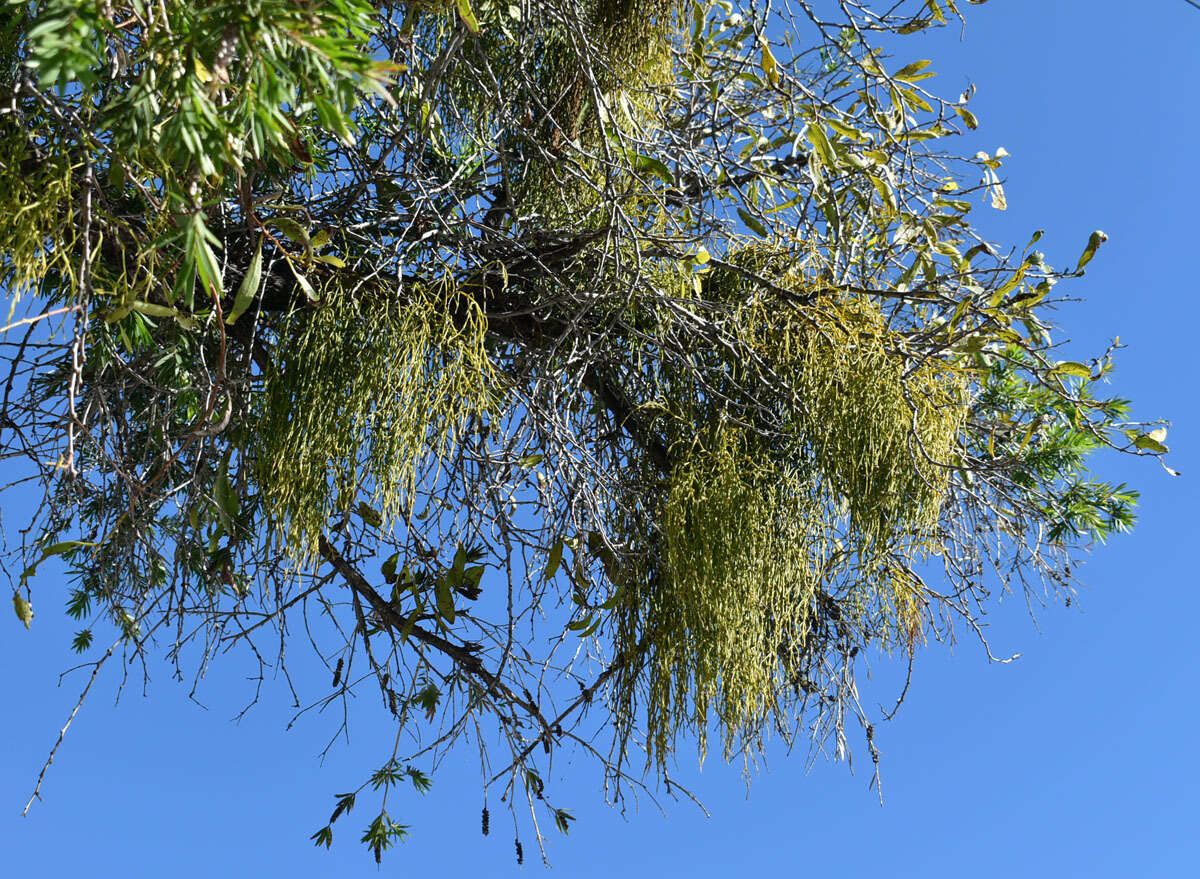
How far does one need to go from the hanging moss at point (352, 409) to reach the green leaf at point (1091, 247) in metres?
0.85

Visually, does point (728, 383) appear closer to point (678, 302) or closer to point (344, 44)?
point (678, 302)

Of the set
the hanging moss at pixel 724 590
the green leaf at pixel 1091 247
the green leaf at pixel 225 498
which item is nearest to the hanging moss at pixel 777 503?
the hanging moss at pixel 724 590

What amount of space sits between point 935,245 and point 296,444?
1056 mm

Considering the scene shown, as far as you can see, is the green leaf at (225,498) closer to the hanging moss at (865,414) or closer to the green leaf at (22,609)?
the green leaf at (22,609)

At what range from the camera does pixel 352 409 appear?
1.27 m

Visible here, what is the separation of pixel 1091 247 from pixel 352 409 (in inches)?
40.0

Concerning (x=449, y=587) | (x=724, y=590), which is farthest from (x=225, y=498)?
(x=724, y=590)

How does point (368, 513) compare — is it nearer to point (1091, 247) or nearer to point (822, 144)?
point (822, 144)

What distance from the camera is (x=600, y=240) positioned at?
1505mm

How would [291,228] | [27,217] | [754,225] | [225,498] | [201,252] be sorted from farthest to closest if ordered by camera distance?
[754,225], [225,498], [291,228], [27,217], [201,252]

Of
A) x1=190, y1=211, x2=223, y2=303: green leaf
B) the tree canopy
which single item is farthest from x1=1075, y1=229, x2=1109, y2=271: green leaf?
x1=190, y1=211, x2=223, y2=303: green leaf

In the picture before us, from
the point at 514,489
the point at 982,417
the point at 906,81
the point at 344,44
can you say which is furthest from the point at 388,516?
the point at 982,417

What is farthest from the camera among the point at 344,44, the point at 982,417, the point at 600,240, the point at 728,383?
the point at 982,417

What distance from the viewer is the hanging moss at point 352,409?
1.26 m
